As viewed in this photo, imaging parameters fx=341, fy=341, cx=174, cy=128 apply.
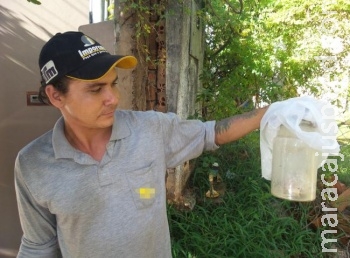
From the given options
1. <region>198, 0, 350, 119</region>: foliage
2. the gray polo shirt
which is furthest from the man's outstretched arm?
<region>198, 0, 350, 119</region>: foliage

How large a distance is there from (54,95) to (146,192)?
559 millimetres

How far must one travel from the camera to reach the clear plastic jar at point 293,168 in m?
1.31

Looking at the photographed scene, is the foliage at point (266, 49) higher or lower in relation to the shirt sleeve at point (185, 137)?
higher

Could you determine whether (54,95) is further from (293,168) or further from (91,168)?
(293,168)

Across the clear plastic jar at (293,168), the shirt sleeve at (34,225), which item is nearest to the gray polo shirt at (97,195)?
the shirt sleeve at (34,225)

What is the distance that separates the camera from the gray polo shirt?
4.48 ft

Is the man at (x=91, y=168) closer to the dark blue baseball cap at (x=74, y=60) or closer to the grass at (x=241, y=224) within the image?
the dark blue baseball cap at (x=74, y=60)

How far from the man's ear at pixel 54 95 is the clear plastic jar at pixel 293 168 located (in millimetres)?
894

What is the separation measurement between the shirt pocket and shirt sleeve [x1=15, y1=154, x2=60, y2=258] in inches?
14.9

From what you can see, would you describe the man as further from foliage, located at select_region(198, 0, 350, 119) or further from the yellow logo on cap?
foliage, located at select_region(198, 0, 350, 119)

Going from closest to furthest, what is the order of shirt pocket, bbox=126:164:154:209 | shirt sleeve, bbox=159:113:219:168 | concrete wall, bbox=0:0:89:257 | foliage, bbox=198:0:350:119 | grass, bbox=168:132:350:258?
shirt pocket, bbox=126:164:154:209
shirt sleeve, bbox=159:113:219:168
grass, bbox=168:132:350:258
concrete wall, bbox=0:0:89:257
foliage, bbox=198:0:350:119

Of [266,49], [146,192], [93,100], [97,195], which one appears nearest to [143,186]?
[146,192]

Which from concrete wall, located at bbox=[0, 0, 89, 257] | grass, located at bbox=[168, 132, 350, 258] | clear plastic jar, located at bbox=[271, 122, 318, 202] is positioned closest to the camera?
clear plastic jar, located at bbox=[271, 122, 318, 202]

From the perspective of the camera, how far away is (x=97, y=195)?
1363 mm
